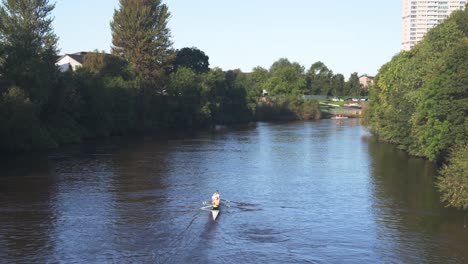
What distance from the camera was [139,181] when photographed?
42.7 metres

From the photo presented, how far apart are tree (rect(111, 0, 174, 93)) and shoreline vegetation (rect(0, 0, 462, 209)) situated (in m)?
0.19

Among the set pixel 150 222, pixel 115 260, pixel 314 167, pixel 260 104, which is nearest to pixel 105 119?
pixel 314 167

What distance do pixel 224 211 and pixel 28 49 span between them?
3956 cm

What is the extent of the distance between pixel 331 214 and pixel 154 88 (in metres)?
75.0

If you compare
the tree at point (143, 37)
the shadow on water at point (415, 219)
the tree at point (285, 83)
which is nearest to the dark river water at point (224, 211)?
the shadow on water at point (415, 219)

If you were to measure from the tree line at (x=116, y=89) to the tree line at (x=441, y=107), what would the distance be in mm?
40331

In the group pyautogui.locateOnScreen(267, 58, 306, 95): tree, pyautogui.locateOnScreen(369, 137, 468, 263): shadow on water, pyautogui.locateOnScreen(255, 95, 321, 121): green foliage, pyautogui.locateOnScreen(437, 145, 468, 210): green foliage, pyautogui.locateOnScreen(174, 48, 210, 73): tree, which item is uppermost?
pyautogui.locateOnScreen(174, 48, 210, 73): tree

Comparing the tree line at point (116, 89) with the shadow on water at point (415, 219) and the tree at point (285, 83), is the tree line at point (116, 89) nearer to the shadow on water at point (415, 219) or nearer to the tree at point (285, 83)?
the tree at point (285, 83)

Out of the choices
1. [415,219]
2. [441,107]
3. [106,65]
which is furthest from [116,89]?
[415,219]

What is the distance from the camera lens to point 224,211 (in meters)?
33.5

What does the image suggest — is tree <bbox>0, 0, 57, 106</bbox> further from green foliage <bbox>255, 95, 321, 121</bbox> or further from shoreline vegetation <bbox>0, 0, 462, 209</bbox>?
green foliage <bbox>255, 95, 321, 121</bbox>

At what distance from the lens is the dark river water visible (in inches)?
994

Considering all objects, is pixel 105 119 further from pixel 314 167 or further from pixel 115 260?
pixel 115 260

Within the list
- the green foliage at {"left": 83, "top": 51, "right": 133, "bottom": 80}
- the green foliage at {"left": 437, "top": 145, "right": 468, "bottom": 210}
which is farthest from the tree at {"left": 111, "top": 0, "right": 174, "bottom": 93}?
the green foliage at {"left": 437, "top": 145, "right": 468, "bottom": 210}
